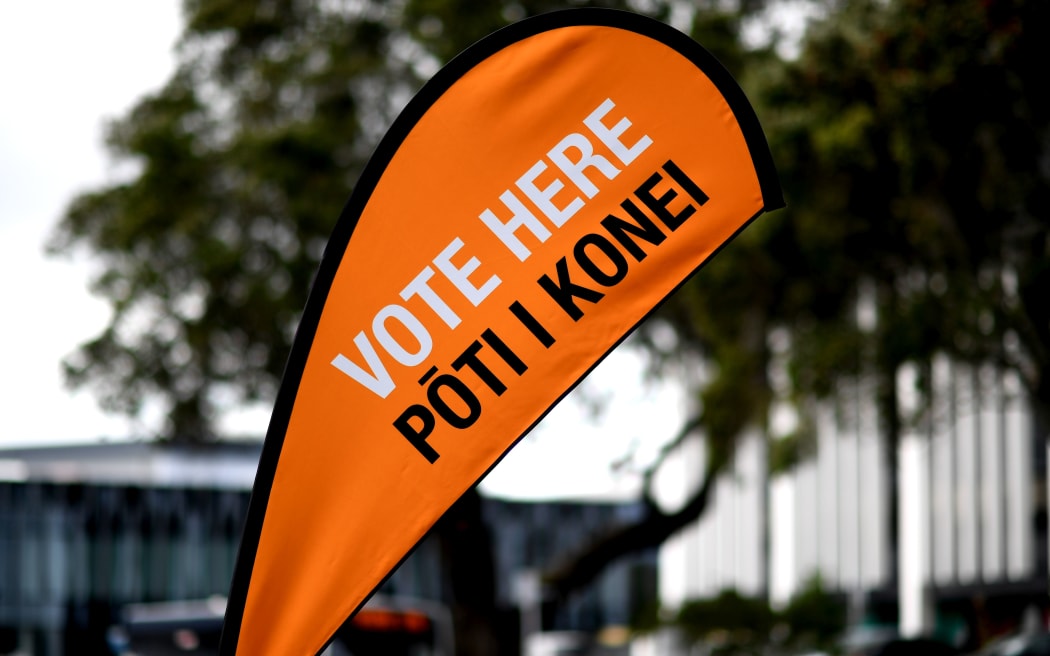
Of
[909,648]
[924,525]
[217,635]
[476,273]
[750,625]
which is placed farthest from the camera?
[924,525]

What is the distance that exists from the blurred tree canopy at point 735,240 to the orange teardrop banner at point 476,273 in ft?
27.9

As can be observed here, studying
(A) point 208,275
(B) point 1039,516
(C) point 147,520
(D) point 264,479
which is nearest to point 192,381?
(A) point 208,275

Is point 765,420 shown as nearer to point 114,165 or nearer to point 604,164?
point 114,165

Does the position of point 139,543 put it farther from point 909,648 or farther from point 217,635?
point 909,648

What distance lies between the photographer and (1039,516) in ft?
89.2

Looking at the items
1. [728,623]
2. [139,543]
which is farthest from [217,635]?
[139,543]

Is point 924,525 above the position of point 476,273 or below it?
below

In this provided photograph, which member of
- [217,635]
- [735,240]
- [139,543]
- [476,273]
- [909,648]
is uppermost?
[735,240]

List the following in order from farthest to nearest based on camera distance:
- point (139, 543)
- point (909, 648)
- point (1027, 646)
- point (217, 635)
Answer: point (139, 543)
point (909, 648)
point (217, 635)
point (1027, 646)

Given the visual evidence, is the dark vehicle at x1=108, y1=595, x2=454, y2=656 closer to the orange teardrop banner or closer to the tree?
the tree

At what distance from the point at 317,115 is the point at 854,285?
258 inches

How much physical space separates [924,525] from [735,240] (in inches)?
562

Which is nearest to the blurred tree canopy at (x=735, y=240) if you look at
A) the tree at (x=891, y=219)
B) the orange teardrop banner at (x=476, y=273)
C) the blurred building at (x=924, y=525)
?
the tree at (x=891, y=219)

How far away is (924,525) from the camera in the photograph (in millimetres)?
26109
